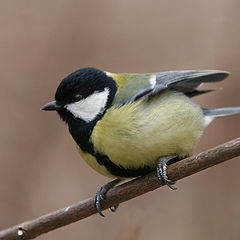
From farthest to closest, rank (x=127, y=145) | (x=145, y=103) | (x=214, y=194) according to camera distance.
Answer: (x=214, y=194) < (x=145, y=103) < (x=127, y=145)

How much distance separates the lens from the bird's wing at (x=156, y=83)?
261 centimetres

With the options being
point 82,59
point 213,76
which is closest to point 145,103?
point 213,76

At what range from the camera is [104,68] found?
4.04 meters

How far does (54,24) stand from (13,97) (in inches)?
29.1

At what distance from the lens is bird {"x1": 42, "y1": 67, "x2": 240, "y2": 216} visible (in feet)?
7.89

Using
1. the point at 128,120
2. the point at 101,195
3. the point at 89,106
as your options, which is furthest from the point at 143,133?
the point at 101,195

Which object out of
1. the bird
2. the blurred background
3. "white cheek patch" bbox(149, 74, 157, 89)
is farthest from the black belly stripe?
the blurred background

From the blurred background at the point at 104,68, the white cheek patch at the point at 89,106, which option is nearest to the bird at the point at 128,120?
the white cheek patch at the point at 89,106

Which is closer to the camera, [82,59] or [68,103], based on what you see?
[68,103]

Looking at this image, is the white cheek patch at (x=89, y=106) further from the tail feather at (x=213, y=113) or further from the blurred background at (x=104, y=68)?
the blurred background at (x=104, y=68)

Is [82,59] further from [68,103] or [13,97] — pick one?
[68,103]

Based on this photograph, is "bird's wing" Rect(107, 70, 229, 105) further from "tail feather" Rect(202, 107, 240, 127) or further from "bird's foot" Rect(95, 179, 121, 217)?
"bird's foot" Rect(95, 179, 121, 217)

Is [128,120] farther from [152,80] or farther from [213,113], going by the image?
[213,113]

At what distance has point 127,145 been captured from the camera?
2.38 m
